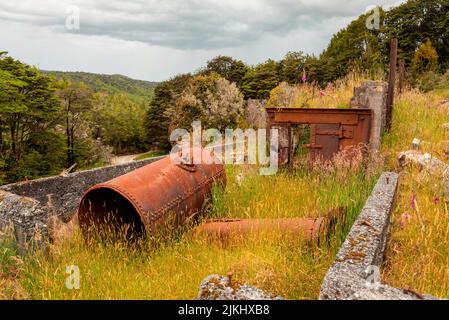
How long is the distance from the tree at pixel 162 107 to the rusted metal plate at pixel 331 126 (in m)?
42.0

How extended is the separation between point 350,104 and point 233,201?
4.79 m

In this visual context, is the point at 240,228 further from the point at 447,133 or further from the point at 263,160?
the point at 447,133

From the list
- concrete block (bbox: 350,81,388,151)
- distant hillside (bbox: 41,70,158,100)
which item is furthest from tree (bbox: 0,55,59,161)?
distant hillside (bbox: 41,70,158,100)

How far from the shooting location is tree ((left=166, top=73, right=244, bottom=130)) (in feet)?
112

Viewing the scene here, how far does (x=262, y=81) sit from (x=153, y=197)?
36.2m

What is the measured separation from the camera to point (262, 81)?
39906mm

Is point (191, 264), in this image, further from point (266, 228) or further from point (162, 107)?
point (162, 107)

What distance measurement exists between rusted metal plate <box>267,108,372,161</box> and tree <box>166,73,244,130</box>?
80.7 ft

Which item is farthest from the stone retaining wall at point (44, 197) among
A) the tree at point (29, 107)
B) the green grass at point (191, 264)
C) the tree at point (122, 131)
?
the tree at point (122, 131)

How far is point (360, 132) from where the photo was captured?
8703 millimetres

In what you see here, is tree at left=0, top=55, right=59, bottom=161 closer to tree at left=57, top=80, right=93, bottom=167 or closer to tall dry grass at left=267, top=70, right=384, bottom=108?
tree at left=57, top=80, right=93, bottom=167

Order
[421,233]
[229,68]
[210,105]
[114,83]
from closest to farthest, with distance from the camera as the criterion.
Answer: [421,233], [210,105], [229,68], [114,83]

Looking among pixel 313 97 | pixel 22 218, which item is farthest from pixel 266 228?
pixel 313 97

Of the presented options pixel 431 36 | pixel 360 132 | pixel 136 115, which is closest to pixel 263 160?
pixel 360 132
